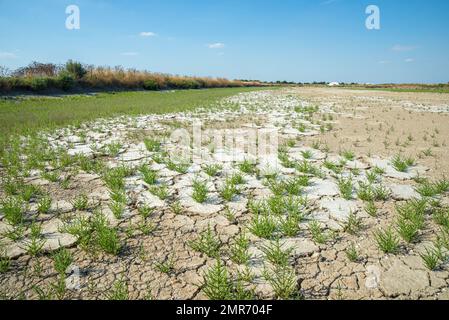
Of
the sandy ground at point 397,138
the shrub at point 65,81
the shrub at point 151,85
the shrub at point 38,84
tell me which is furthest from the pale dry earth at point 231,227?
the shrub at point 151,85

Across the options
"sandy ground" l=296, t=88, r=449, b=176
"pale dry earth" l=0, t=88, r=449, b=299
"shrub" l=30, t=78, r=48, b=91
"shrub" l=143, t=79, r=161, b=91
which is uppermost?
"shrub" l=143, t=79, r=161, b=91

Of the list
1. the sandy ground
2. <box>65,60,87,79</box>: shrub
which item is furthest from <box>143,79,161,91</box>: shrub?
the sandy ground

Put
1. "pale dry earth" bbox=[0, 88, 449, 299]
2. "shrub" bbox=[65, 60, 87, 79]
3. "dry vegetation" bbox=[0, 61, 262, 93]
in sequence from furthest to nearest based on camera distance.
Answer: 1. "shrub" bbox=[65, 60, 87, 79]
2. "dry vegetation" bbox=[0, 61, 262, 93]
3. "pale dry earth" bbox=[0, 88, 449, 299]

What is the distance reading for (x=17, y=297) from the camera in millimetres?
1739

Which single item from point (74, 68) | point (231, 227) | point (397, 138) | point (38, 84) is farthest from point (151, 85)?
point (231, 227)

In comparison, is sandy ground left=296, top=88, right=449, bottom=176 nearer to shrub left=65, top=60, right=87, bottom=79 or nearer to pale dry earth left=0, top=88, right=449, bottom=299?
pale dry earth left=0, top=88, right=449, bottom=299

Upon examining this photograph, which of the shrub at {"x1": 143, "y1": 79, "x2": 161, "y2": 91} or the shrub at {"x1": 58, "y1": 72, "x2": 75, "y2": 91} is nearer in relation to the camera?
the shrub at {"x1": 58, "y1": 72, "x2": 75, "y2": 91}

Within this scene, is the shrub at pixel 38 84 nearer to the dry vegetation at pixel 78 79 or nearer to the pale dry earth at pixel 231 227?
the dry vegetation at pixel 78 79

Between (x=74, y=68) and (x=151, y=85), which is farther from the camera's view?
(x=151, y=85)

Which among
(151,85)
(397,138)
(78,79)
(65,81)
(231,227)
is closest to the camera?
(231,227)

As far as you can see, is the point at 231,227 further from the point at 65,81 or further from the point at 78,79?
the point at 78,79

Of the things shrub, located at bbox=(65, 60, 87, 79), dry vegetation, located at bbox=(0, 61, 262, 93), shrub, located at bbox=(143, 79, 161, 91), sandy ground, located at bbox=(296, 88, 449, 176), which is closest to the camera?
sandy ground, located at bbox=(296, 88, 449, 176)

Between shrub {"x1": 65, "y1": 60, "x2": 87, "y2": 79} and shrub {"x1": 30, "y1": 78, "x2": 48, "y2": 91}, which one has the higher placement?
shrub {"x1": 65, "y1": 60, "x2": 87, "y2": 79}
